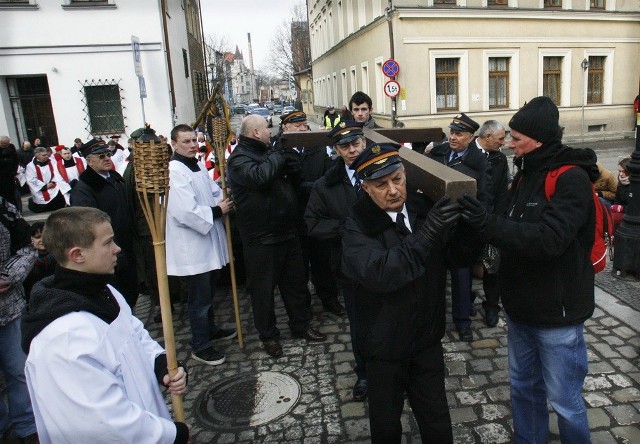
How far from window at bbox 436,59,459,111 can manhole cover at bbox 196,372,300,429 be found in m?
18.2

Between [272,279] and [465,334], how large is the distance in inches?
77.4

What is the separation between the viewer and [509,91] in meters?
20.8

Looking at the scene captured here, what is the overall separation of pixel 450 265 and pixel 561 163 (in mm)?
819

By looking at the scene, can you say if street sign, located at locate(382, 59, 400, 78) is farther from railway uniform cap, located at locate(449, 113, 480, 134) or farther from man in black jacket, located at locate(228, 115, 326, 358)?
man in black jacket, located at locate(228, 115, 326, 358)

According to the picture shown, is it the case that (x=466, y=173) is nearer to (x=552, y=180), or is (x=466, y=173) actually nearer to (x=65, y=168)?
(x=552, y=180)

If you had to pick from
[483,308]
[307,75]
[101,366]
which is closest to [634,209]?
[483,308]

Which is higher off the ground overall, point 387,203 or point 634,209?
point 387,203

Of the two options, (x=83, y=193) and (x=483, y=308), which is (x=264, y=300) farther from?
(x=483, y=308)

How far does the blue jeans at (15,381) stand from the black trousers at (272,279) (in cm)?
196

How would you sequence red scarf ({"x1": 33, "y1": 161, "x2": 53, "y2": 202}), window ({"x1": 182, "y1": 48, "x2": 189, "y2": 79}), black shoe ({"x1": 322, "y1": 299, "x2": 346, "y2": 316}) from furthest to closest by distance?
1. window ({"x1": 182, "y1": 48, "x2": 189, "y2": 79})
2. red scarf ({"x1": 33, "y1": 161, "x2": 53, "y2": 202})
3. black shoe ({"x1": 322, "y1": 299, "x2": 346, "y2": 316})

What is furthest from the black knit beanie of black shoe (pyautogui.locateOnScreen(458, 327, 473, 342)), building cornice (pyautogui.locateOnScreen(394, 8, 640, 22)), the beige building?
building cornice (pyautogui.locateOnScreen(394, 8, 640, 22))

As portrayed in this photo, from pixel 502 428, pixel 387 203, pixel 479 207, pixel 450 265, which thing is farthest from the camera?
pixel 502 428

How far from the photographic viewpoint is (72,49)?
1415 centimetres

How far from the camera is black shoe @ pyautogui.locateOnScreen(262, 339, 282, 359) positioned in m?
4.66
